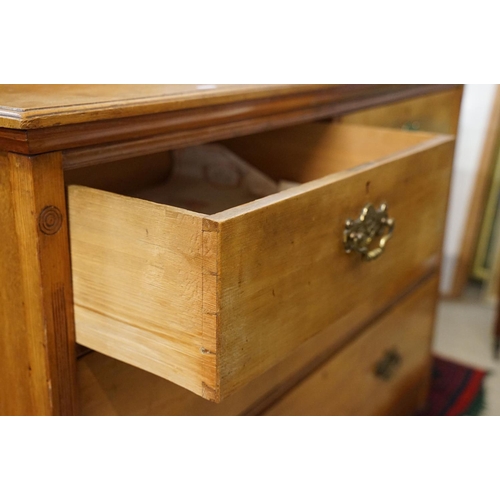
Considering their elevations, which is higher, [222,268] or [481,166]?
[222,268]

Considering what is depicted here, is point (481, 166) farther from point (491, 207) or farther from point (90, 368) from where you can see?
point (90, 368)

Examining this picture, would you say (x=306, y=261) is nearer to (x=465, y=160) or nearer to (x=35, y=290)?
(x=35, y=290)

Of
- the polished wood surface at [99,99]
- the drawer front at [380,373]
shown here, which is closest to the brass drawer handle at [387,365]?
the drawer front at [380,373]

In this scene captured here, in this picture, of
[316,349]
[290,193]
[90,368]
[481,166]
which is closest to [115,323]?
[90,368]

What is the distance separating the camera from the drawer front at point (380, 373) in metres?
0.90

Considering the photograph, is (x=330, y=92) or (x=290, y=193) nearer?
(x=290, y=193)

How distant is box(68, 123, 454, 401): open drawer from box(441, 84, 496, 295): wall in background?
124cm

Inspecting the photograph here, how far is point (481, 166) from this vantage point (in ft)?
6.04

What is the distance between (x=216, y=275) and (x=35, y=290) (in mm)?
175

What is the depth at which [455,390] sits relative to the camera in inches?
56.2

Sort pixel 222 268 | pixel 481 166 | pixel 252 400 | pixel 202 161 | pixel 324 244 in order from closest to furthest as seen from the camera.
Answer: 1. pixel 222 268
2. pixel 324 244
3. pixel 252 400
4. pixel 202 161
5. pixel 481 166

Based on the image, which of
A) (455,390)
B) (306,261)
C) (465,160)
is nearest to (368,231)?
(306,261)

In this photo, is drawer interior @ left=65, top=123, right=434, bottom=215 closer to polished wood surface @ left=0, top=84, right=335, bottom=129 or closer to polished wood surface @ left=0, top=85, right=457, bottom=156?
polished wood surface @ left=0, top=85, right=457, bottom=156

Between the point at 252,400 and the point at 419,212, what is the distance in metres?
0.31
